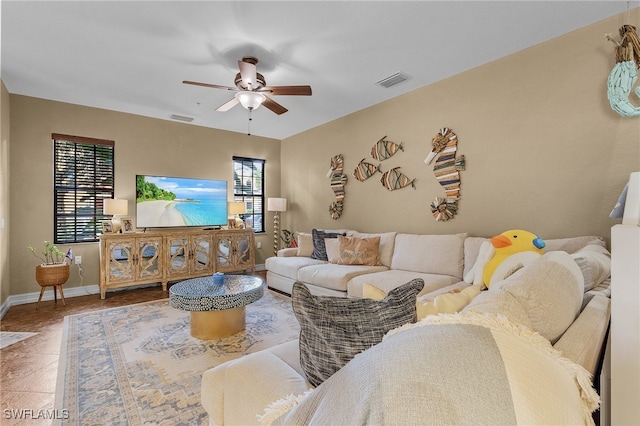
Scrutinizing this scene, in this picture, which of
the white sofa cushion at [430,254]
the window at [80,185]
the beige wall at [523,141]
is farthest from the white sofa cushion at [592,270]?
the window at [80,185]

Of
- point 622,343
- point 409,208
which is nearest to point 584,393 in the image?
point 622,343

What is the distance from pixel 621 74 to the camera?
2.20 metres

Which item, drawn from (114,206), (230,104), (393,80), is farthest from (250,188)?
(393,80)

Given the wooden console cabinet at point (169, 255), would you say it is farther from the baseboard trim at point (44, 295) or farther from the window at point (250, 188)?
the window at point (250, 188)

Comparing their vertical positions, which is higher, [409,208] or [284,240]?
[409,208]

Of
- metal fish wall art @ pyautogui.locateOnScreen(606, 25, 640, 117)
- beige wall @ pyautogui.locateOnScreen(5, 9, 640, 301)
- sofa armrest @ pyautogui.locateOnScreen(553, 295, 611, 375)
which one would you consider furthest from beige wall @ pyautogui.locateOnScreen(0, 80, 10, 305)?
metal fish wall art @ pyautogui.locateOnScreen(606, 25, 640, 117)

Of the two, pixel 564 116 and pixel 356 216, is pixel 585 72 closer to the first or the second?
pixel 564 116

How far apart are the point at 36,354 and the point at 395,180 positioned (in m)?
4.00

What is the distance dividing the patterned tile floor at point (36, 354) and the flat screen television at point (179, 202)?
Result: 1.20 m

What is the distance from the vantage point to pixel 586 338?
0.86 meters

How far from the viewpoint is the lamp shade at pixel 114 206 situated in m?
4.05

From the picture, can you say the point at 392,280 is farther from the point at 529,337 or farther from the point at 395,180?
the point at 529,337

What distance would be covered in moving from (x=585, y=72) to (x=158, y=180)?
5.33 m

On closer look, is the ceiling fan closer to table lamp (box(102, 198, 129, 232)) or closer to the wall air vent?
the wall air vent
